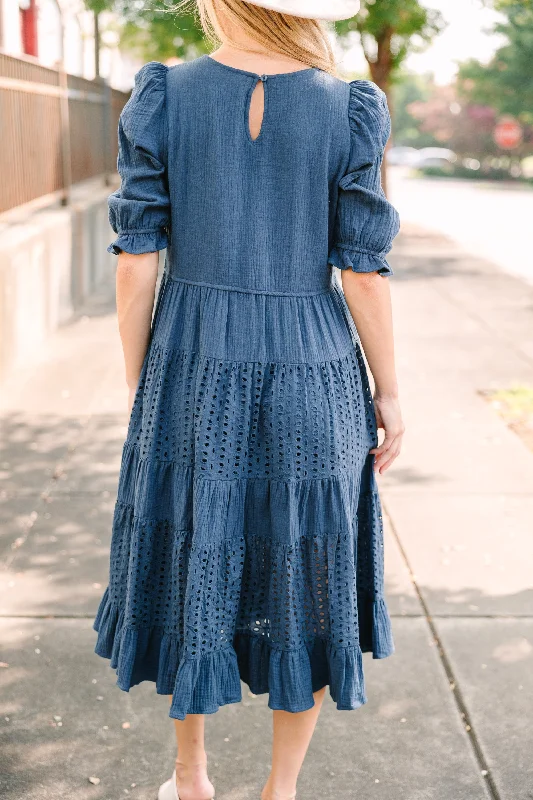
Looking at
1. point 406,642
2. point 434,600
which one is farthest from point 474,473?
point 406,642

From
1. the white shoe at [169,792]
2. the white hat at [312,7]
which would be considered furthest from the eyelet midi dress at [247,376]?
the white shoe at [169,792]

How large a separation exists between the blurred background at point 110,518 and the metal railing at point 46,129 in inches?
1.4

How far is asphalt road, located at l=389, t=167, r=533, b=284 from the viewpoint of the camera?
616 inches

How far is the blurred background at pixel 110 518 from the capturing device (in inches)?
106

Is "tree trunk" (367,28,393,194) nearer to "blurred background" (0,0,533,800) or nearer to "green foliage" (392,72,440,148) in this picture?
"blurred background" (0,0,533,800)

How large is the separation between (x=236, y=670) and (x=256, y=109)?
1.24 metres

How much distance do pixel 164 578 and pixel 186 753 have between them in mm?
542

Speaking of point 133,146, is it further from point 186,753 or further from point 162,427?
point 186,753

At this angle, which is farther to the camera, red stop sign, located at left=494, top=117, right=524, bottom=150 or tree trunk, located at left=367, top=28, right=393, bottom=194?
red stop sign, located at left=494, top=117, right=524, bottom=150

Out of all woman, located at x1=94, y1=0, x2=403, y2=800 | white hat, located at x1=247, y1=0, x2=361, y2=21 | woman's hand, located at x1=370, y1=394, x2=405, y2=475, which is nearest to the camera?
white hat, located at x1=247, y1=0, x2=361, y2=21

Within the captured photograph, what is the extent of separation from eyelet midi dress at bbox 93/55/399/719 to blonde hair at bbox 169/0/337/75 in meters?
0.04

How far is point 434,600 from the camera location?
359cm

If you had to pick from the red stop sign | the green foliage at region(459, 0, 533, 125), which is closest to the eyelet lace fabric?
the green foliage at region(459, 0, 533, 125)

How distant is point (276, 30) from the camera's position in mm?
2010
